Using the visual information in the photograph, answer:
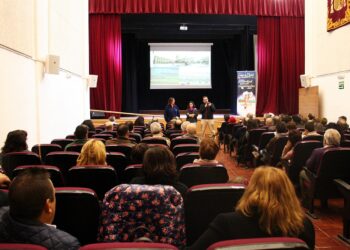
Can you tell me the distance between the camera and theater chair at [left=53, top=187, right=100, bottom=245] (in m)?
2.31

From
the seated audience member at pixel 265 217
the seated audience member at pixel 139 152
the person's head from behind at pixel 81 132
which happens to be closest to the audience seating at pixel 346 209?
the seated audience member at pixel 139 152

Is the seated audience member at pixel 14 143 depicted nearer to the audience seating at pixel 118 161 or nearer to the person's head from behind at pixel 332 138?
the audience seating at pixel 118 161

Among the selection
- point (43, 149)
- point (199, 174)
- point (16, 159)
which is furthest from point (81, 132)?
point (199, 174)

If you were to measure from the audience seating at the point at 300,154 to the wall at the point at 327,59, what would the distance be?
5769 millimetres

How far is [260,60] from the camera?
15.6m

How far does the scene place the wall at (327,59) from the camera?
10391 millimetres

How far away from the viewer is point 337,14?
34.6ft

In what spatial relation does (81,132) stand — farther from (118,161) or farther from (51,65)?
(51,65)

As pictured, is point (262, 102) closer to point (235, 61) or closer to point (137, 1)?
point (235, 61)

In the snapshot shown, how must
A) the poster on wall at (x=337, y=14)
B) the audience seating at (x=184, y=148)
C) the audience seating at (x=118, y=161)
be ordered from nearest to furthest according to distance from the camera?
the audience seating at (x=118, y=161) → the audience seating at (x=184, y=148) → the poster on wall at (x=337, y=14)

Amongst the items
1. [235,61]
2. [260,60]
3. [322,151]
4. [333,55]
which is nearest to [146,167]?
[322,151]

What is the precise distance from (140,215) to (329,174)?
288 centimetres

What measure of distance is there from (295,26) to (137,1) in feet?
19.8

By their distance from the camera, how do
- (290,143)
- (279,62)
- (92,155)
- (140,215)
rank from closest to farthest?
(140,215) < (92,155) < (290,143) < (279,62)
